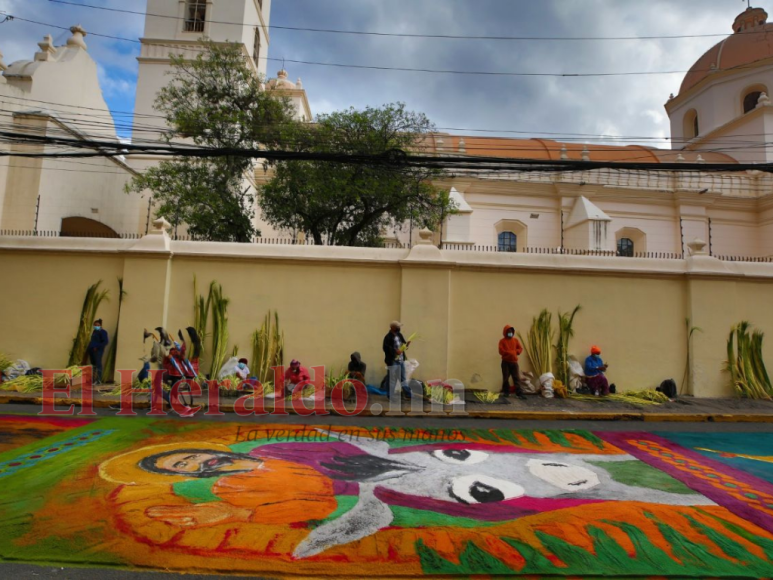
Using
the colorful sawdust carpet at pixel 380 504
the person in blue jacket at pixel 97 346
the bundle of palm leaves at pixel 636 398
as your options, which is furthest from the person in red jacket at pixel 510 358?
the person in blue jacket at pixel 97 346

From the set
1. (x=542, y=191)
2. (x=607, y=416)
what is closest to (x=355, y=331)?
(x=607, y=416)

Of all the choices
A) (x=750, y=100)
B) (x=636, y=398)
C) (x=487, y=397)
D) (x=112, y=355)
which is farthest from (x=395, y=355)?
(x=750, y=100)

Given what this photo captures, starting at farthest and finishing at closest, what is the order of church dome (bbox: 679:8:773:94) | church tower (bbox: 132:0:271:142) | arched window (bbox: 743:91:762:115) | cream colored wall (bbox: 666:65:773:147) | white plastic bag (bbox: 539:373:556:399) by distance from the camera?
church dome (bbox: 679:8:773:94) → arched window (bbox: 743:91:762:115) → cream colored wall (bbox: 666:65:773:147) → church tower (bbox: 132:0:271:142) → white plastic bag (bbox: 539:373:556:399)

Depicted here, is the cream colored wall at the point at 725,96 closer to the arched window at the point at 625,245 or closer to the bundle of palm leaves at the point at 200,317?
the arched window at the point at 625,245

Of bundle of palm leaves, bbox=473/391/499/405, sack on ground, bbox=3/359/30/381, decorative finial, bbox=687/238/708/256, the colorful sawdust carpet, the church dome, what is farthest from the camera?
the church dome

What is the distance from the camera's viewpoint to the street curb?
7.23m

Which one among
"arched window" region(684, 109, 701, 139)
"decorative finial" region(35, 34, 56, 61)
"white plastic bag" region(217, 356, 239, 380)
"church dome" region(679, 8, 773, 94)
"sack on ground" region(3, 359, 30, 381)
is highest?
"church dome" region(679, 8, 773, 94)

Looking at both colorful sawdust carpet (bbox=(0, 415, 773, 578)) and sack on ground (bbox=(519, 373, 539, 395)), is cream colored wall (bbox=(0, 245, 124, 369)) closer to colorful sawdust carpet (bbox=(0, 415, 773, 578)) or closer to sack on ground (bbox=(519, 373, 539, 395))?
colorful sawdust carpet (bbox=(0, 415, 773, 578))

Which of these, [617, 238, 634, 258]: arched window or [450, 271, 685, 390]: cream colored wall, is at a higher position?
[617, 238, 634, 258]: arched window

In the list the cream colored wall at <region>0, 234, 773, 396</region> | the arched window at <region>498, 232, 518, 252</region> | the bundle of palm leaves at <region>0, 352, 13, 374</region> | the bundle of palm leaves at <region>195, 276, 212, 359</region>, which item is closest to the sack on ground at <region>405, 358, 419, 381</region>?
the cream colored wall at <region>0, 234, 773, 396</region>

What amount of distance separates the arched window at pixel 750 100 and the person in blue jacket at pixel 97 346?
106ft

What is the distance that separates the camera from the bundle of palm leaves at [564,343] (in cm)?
878

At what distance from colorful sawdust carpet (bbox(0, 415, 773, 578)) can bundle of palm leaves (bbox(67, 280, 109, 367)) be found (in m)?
3.28

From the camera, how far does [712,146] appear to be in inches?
1029
